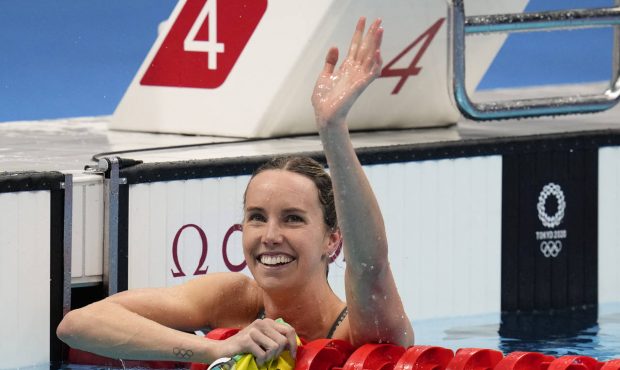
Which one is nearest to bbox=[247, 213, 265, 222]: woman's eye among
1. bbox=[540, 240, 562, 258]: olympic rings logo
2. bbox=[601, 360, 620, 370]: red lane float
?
bbox=[601, 360, 620, 370]: red lane float

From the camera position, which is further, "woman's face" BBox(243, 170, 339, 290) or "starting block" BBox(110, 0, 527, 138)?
"starting block" BBox(110, 0, 527, 138)

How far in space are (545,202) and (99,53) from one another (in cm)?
835

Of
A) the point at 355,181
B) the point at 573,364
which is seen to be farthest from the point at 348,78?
the point at 573,364

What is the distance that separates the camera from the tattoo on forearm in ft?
10.8

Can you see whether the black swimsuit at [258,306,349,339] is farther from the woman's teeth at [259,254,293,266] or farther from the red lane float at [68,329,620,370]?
the woman's teeth at [259,254,293,266]

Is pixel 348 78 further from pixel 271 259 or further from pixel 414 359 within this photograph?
pixel 414 359

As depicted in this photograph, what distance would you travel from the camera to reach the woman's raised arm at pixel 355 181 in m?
2.99

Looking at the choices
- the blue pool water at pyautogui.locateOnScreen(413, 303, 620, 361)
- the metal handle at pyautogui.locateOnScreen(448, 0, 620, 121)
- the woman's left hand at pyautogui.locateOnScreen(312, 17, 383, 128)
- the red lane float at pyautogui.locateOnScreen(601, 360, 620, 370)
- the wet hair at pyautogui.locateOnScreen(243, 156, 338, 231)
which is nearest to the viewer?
the woman's left hand at pyautogui.locateOnScreen(312, 17, 383, 128)

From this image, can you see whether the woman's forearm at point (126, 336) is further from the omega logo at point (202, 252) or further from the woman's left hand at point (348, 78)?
the omega logo at point (202, 252)

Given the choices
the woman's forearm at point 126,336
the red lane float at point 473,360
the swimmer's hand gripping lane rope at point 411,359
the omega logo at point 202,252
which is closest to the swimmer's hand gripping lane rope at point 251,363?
the swimmer's hand gripping lane rope at point 411,359

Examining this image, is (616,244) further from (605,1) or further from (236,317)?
(605,1)

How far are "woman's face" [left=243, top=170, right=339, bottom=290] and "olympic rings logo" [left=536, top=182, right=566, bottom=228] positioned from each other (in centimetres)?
263

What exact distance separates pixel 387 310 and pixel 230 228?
1.92 metres

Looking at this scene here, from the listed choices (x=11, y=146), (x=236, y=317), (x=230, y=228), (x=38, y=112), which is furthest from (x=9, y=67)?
(x=236, y=317)
